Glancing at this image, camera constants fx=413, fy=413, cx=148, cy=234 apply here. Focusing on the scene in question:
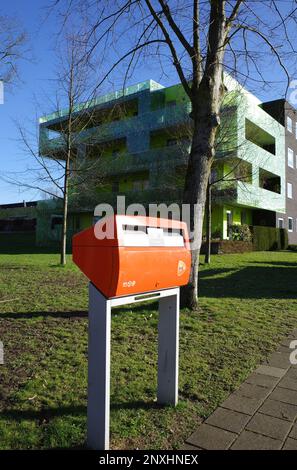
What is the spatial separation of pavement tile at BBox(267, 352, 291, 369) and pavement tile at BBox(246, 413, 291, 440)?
1369mm

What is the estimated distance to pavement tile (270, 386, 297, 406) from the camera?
370cm

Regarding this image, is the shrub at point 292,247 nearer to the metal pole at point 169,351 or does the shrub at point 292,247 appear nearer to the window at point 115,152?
the window at point 115,152

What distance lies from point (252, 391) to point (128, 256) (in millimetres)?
2095

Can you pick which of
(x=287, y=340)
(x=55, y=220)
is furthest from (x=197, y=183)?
Result: (x=55, y=220)

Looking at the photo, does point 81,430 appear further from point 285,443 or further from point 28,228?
point 28,228

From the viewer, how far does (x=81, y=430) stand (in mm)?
3033

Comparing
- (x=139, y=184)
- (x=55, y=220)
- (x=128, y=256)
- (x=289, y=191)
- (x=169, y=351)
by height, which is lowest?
(x=169, y=351)

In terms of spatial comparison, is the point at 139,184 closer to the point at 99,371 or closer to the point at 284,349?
the point at 284,349

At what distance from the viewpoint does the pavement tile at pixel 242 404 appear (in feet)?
11.3

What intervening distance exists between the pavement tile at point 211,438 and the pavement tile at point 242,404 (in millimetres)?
422

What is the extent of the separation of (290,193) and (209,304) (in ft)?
99.1

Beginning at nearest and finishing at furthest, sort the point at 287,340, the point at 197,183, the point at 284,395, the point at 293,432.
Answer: the point at 293,432 < the point at 284,395 < the point at 287,340 < the point at 197,183

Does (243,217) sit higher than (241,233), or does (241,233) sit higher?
(243,217)

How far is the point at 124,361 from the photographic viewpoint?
4.56 meters
